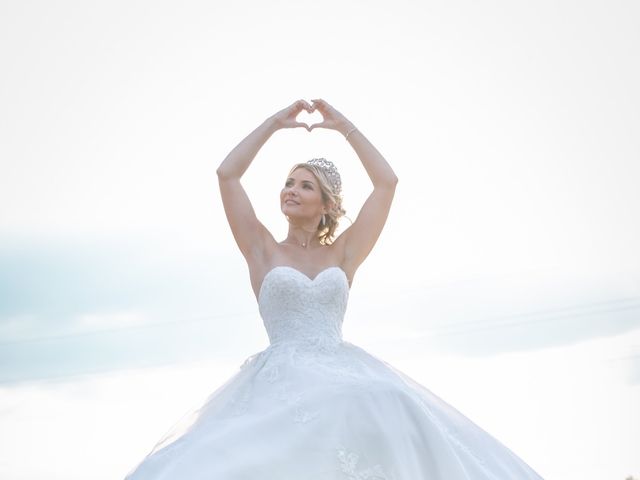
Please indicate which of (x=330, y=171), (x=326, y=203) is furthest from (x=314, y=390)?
(x=330, y=171)

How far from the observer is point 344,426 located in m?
7.62

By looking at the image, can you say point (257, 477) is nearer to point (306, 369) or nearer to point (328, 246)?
point (306, 369)

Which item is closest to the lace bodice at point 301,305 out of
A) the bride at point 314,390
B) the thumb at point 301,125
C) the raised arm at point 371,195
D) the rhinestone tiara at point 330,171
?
the bride at point 314,390

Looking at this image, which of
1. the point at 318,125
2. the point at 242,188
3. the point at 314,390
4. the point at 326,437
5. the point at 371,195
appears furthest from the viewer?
the point at 371,195

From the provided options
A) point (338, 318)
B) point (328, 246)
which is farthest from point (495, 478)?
point (328, 246)

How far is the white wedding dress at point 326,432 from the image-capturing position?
7422 millimetres

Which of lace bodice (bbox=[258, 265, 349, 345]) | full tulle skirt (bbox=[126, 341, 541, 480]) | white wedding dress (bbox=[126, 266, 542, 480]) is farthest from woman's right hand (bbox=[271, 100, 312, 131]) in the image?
full tulle skirt (bbox=[126, 341, 541, 480])

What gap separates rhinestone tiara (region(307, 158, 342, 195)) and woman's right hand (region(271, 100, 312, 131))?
419 millimetres

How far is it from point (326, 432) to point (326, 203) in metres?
3.14

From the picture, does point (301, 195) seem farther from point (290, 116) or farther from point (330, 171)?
point (290, 116)

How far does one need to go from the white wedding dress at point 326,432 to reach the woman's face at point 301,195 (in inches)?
59.3

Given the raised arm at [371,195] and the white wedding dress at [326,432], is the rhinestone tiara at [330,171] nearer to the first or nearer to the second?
the raised arm at [371,195]

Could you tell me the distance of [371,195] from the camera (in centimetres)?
1038

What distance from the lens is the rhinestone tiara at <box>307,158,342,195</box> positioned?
10352 millimetres
